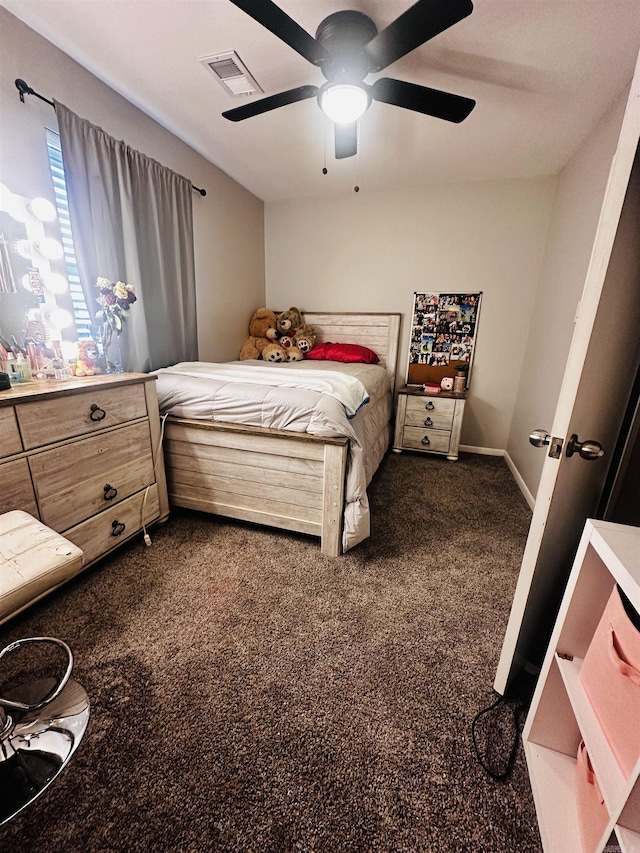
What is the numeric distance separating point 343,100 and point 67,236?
1.61 m

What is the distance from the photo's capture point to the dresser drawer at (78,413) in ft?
4.08

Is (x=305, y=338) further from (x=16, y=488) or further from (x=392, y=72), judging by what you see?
(x=16, y=488)

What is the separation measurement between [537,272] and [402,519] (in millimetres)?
2501

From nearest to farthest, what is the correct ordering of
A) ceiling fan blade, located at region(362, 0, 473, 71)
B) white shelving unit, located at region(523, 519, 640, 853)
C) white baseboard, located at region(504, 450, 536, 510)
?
white shelving unit, located at region(523, 519, 640, 853), ceiling fan blade, located at region(362, 0, 473, 71), white baseboard, located at region(504, 450, 536, 510)

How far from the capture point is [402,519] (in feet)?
6.86

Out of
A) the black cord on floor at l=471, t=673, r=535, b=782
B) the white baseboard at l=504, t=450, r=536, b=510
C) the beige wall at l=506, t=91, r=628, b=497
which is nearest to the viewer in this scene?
the black cord on floor at l=471, t=673, r=535, b=782

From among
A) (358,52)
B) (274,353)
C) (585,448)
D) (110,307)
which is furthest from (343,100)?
(274,353)

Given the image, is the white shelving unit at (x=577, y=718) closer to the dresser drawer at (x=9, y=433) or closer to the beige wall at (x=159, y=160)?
the dresser drawer at (x=9, y=433)

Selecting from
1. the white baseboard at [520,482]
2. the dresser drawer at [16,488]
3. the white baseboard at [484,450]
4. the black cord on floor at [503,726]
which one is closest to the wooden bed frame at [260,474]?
the dresser drawer at [16,488]

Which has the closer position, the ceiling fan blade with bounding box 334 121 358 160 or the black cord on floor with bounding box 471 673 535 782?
the black cord on floor with bounding box 471 673 535 782

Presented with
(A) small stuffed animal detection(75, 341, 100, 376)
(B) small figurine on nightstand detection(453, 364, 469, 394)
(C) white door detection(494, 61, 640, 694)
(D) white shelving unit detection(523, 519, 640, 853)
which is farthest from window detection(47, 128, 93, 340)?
(B) small figurine on nightstand detection(453, 364, 469, 394)

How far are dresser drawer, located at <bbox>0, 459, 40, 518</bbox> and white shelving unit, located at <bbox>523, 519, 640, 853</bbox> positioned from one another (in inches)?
69.3

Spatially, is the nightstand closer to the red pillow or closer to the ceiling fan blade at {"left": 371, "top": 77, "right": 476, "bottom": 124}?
the red pillow

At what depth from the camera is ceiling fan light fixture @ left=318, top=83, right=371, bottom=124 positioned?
150cm
